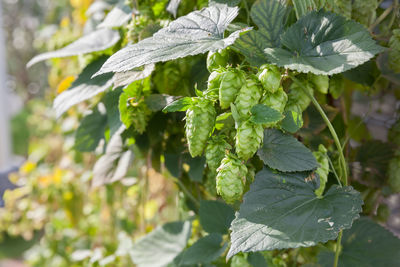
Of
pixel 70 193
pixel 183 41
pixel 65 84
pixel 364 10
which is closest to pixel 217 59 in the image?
pixel 183 41

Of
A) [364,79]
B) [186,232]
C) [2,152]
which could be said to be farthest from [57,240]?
[2,152]

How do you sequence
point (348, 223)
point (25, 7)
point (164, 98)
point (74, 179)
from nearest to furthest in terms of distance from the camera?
point (348, 223)
point (164, 98)
point (74, 179)
point (25, 7)

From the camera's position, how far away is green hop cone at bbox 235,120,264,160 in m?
0.43

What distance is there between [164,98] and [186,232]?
338 millimetres

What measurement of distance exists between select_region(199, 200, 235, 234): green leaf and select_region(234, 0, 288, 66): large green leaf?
0.28 m

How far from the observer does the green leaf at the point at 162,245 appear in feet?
2.61

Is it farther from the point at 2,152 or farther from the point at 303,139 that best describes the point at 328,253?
the point at 2,152

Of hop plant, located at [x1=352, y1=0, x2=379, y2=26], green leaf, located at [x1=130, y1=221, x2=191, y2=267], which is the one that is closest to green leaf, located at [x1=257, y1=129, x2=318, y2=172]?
hop plant, located at [x1=352, y1=0, x2=379, y2=26]

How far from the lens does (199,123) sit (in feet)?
1.50

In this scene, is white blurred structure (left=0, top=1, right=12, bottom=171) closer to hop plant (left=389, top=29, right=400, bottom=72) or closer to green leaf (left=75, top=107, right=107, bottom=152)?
green leaf (left=75, top=107, right=107, bottom=152)

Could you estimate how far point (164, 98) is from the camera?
2.01 feet

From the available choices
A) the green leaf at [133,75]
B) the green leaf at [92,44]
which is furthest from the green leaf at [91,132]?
the green leaf at [133,75]

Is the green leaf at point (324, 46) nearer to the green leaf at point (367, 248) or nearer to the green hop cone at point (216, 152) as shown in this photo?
the green hop cone at point (216, 152)

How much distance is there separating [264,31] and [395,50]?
22cm
